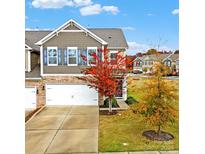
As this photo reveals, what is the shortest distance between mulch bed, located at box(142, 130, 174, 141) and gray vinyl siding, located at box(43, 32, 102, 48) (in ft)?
27.9

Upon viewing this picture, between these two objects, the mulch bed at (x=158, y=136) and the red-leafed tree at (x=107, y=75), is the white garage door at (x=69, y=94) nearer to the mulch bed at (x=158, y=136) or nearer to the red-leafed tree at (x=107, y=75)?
the red-leafed tree at (x=107, y=75)

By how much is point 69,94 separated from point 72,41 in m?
3.56

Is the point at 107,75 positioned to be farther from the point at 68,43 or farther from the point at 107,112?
the point at 68,43

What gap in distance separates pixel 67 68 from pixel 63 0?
17.9 feet

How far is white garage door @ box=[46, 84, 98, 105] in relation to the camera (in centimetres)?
1681

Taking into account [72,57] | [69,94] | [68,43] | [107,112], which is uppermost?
[68,43]

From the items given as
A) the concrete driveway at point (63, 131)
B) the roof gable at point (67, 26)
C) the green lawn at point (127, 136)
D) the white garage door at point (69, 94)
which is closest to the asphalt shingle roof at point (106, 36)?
the roof gable at point (67, 26)

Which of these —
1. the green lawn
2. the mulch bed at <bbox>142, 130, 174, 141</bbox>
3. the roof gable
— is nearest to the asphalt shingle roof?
the roof gable

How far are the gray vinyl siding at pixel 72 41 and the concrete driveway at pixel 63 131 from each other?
435cm

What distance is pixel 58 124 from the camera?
1152cm

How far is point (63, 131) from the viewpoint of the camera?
33.7ft

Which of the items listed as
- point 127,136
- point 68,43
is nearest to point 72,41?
point 68,43

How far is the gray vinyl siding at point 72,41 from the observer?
16781mm
